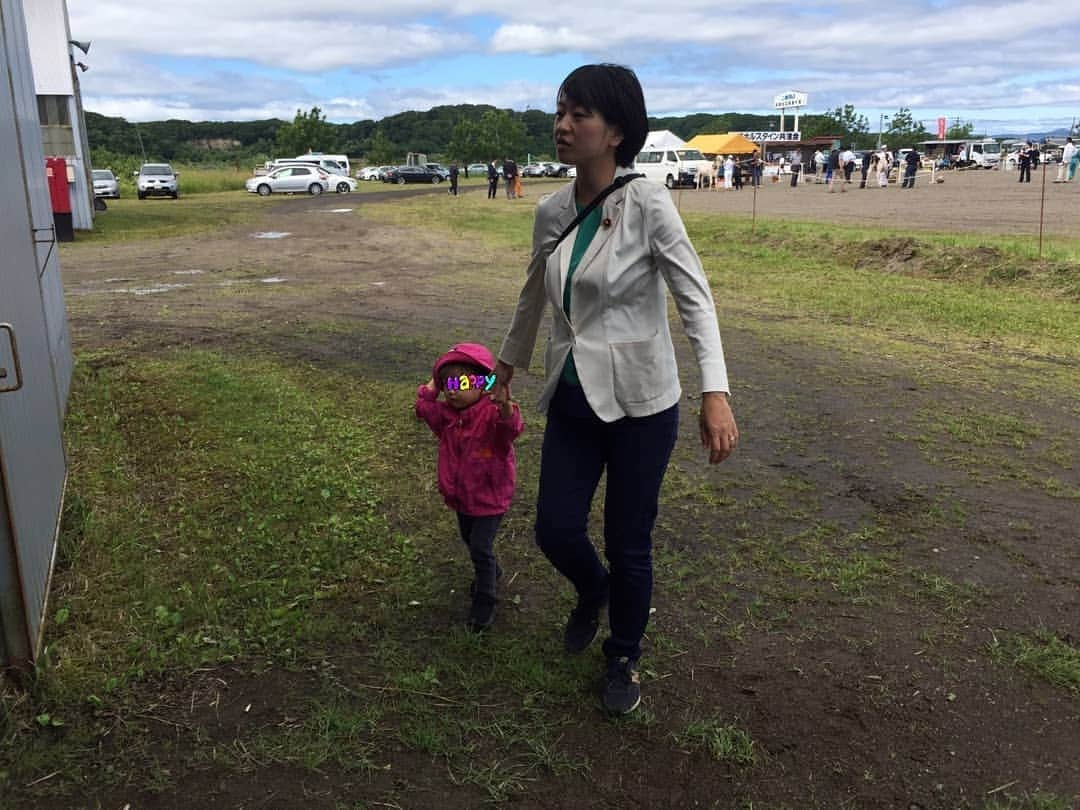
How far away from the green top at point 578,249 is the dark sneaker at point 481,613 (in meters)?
1.15

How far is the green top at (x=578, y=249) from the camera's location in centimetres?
271

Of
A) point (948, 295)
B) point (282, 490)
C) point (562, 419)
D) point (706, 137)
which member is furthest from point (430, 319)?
point (706, 137)

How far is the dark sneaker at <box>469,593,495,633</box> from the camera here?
3434 mm

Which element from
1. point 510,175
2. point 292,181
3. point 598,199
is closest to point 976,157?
point 510,175

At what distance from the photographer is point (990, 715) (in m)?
2.91

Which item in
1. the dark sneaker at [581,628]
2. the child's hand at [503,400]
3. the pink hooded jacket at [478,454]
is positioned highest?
the child's hand at [503,400]

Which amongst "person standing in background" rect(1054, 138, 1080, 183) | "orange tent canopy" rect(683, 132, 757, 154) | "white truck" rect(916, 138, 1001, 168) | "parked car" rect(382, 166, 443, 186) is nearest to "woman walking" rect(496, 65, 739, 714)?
"person standing in background" rect(1054, 138, 1080, 183)

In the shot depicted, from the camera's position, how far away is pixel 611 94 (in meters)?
2.61

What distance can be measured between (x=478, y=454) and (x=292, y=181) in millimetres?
44987

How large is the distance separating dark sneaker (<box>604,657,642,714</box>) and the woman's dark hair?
1.70m

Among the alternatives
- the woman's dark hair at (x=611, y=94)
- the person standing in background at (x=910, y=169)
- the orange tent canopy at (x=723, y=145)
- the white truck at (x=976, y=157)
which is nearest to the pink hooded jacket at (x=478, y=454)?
the woman's dark hair at (x=611, y=94)

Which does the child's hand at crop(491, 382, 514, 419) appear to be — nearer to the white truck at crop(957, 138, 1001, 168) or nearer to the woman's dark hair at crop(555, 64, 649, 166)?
the woman's dark hair at crop(555, 64, 649, 166)

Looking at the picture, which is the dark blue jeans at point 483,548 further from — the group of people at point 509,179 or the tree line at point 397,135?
the tree line at point 397,135

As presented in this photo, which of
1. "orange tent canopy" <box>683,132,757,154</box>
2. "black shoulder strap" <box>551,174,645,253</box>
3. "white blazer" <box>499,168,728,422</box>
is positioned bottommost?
"white blazer" <box>499,168,728,422</box>
